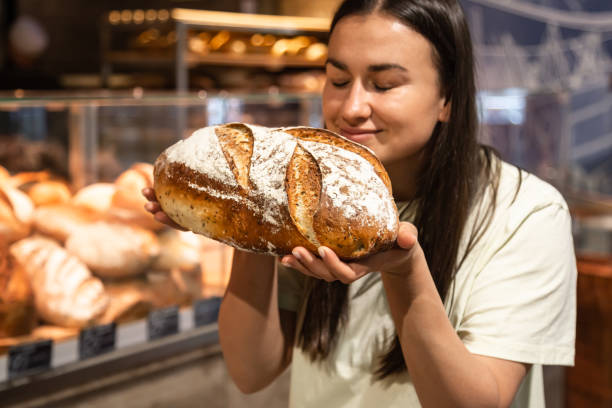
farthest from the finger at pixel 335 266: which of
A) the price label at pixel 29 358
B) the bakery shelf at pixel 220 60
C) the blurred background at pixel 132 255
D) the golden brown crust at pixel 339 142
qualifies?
the bakery shelf at pixel 220 60

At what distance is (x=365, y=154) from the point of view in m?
1.06

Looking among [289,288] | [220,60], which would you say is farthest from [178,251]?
[220,60]

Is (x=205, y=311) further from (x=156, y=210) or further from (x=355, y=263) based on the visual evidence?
(x=355, y=263)

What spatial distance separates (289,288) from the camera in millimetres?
1373

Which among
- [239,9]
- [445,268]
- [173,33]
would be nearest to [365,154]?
[445,268]

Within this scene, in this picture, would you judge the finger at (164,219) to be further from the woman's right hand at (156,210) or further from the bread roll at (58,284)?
the bread roll at (58,284)

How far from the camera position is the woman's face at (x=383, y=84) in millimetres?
1105

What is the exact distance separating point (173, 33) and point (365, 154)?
420cm

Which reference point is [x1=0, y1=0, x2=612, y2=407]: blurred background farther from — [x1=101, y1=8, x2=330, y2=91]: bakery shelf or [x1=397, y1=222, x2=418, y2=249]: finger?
[x1=101, y1=8, x2=330, y2=91]: bakery shelf

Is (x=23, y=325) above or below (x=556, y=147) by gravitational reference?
below

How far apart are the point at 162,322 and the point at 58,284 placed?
0.32 m

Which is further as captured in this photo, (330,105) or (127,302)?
(127,302)

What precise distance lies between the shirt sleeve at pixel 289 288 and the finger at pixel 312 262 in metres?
0.43

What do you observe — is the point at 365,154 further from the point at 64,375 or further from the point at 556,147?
the point at 556,147
